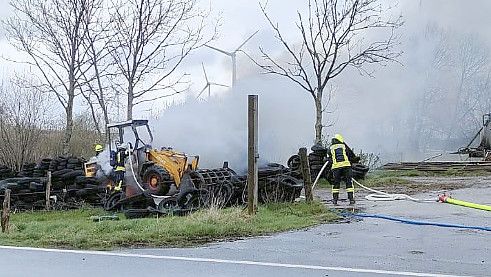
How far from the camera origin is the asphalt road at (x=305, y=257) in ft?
24.9

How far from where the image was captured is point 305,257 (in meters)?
8.51

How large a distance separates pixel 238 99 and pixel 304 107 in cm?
486

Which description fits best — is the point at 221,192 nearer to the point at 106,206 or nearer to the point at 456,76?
the point at 106,206

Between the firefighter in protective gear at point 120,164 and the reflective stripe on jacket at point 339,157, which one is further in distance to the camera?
the firefighter in protective gear at point 120,164

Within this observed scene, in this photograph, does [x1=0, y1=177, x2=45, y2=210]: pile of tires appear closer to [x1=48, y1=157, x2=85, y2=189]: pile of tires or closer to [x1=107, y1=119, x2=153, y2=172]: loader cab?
[x1=48, y1=157, x2=85, y2=189]: pile of tires

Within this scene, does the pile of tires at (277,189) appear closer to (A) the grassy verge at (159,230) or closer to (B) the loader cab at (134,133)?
(A) the grassy verge at (159,230)

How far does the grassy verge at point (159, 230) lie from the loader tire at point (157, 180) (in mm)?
4638

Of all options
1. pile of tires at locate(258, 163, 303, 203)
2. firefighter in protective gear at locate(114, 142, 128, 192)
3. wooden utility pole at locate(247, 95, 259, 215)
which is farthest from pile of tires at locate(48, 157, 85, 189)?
wooden utility pole at locate(247, 95, 259, 215)

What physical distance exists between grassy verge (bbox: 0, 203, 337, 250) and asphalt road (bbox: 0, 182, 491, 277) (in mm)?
585

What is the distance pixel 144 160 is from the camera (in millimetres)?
17859

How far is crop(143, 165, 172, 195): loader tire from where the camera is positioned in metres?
16.9

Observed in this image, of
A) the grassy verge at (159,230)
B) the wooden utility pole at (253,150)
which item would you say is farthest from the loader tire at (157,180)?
the wooden utility pole at (253,150)

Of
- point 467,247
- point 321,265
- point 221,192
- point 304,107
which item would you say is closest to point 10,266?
point 321,265

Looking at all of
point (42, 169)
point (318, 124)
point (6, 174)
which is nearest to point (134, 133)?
point (42, 169)
